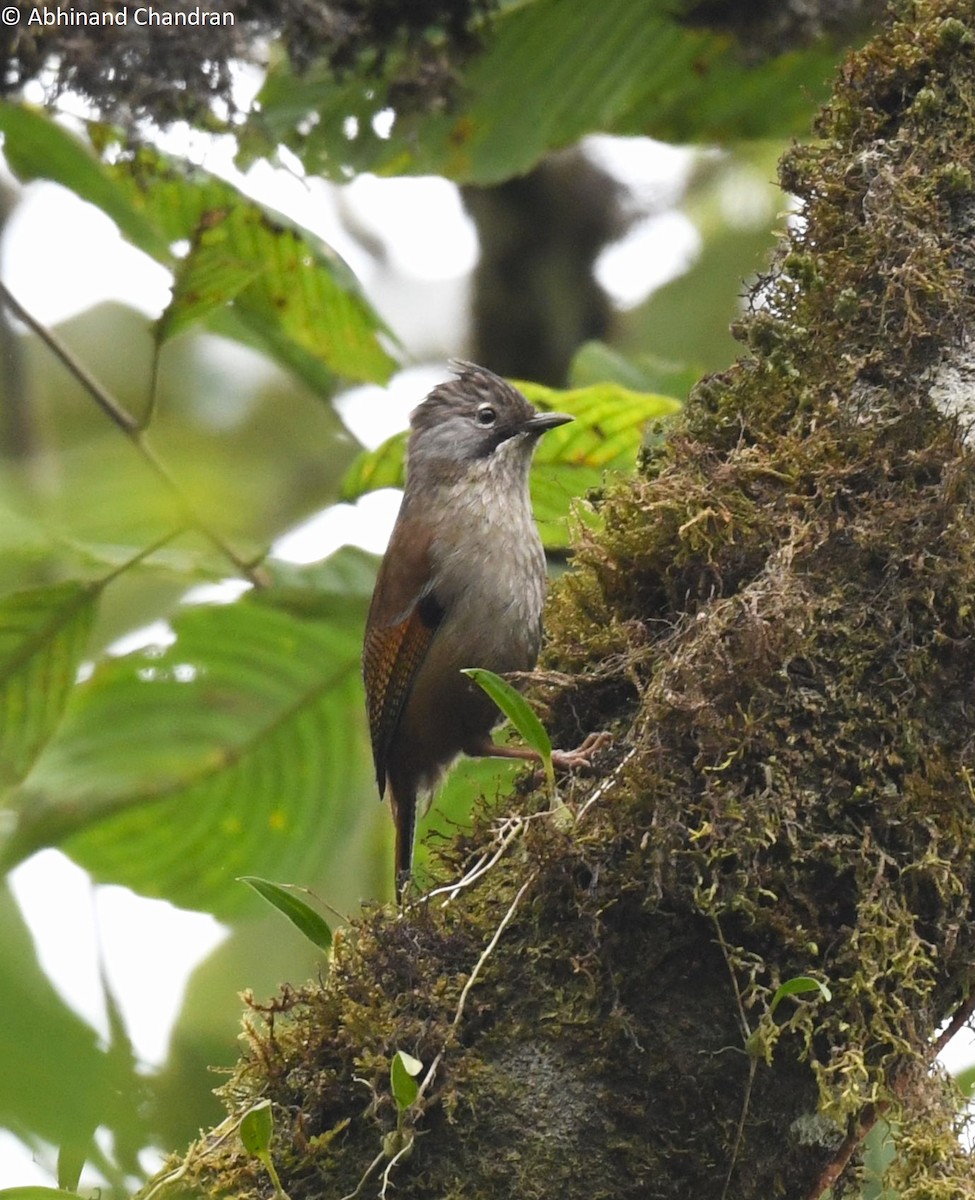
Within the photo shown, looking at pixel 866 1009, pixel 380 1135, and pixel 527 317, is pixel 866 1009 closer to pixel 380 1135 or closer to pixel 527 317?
pixel 380 1135

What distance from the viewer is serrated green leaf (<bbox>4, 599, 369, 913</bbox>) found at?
4477 mm

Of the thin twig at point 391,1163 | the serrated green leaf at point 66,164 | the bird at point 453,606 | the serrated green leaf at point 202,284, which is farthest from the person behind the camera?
the serrated green leaf at point 66,164

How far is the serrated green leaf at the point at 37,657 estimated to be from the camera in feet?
13.2

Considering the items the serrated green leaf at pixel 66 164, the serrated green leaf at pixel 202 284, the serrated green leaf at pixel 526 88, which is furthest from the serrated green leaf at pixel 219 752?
the serrated green leaf at pixel 526 88

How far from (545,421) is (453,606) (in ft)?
1.89

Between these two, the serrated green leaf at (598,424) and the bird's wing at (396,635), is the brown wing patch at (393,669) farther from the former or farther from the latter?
the serrated green leaf at (598,424)

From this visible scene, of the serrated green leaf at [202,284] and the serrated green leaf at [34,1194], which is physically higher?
the serrated green leaf at [202,284]

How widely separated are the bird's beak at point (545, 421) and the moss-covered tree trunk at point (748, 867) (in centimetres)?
136

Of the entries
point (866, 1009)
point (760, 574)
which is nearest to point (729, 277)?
point (760, 574)

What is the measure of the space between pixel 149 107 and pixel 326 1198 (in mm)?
3194

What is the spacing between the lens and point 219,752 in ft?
15.2

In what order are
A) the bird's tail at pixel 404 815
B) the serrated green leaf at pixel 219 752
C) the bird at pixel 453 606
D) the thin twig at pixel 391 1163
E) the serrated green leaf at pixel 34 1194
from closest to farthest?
the serrated green leaf at pixel 34 1194
the thin twig at pixel 391 1163
the bird at pixel 453 606
the bird's tail at pixel 404 815
the serrated green leaf at pixel 219 752

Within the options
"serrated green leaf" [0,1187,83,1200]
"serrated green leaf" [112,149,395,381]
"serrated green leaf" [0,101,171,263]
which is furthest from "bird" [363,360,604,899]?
"serrated green leaf" [0,1187,83,1200]

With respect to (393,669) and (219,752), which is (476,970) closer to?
(393,669)
